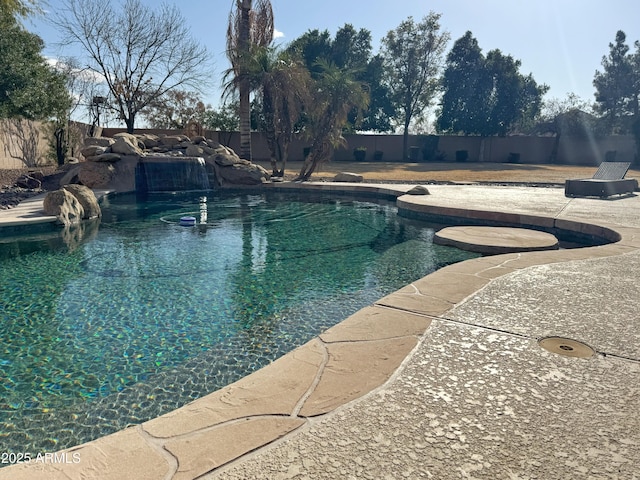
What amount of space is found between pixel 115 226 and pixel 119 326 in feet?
16.7

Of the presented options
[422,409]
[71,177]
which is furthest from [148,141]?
[422,409]

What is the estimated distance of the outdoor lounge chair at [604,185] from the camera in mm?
11109

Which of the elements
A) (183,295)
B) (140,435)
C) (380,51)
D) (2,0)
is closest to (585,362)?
(140,435)

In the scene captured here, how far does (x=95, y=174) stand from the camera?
12.4m

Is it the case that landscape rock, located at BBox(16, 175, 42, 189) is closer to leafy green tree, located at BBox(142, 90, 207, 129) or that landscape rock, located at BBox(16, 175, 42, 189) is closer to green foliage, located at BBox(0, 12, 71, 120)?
green foliage, located at BBox(0, 12, 71, 120)

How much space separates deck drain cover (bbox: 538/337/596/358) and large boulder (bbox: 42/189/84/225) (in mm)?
7942

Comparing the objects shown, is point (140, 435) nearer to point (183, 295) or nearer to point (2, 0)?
point (183, 295)

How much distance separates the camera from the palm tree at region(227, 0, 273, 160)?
14.4 m

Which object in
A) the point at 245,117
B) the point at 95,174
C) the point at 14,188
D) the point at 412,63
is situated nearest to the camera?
the point at 14,188

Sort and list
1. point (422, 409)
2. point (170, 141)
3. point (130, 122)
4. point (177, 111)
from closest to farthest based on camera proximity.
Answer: point (422, 409)
point (170, 141)
point (130, 122)
point (177, 111)

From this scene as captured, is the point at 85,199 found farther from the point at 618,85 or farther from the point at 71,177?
the point at 618,85

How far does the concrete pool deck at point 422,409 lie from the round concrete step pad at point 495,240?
251cm

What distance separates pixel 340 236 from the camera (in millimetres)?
7363

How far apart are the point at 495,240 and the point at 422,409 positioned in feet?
15.5
